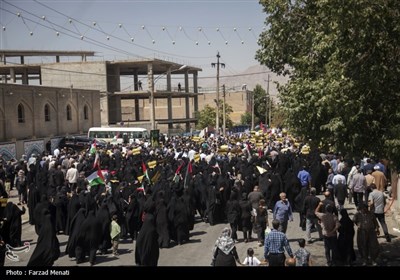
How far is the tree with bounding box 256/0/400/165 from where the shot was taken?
290 inches

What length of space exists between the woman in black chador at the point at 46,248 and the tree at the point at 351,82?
5018mm

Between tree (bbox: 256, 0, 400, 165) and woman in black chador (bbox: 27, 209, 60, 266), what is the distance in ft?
16.5

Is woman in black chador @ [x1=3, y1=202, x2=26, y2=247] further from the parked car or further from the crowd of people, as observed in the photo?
the parked car

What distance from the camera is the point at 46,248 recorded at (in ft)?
29.8

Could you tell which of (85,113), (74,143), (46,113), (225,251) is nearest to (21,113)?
(46,113)

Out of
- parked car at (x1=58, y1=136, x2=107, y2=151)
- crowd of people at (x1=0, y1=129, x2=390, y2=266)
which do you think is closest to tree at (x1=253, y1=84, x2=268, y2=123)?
parked car at (x1=58, y1=136, x2=107, y2=151)

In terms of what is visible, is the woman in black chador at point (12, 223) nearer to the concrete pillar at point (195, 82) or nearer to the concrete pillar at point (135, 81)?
the concrete pillar at point (135, 81)

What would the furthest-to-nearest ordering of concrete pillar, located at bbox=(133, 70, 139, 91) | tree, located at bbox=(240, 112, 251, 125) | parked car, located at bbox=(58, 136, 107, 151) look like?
1. tree, located at bbox=(240, 112, 251, 125)
2. concrete pillar, located at bbox=(133, 70, 139, 91)
3. parked car, located at bbox=(58, 136, 107, 151)

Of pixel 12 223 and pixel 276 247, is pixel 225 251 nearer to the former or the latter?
pixel 276 247

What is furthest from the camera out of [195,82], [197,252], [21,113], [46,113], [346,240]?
[195,82]

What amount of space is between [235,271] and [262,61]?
8939 millimetres

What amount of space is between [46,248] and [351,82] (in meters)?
6.17

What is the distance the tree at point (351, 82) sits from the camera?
7.36m

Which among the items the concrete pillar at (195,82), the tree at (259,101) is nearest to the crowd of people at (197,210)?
the concrete pillar at (195,82)
